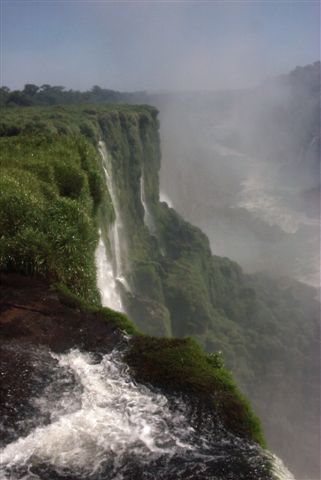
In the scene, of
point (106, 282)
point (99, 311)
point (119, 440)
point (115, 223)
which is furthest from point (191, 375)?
point (115, 223)

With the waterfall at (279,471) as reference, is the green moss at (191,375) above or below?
above

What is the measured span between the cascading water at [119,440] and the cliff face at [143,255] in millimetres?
1881

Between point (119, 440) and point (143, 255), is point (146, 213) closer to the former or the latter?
point (143, 255)

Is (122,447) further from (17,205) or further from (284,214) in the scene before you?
(284,214)

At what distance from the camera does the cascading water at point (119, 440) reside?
305 inches

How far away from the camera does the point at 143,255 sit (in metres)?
51.5

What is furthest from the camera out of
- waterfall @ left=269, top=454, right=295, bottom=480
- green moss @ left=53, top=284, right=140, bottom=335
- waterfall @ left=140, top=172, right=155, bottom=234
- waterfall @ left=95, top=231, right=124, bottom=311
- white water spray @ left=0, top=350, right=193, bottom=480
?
waterfall @ left=140, top=172, right=155, bottom=234

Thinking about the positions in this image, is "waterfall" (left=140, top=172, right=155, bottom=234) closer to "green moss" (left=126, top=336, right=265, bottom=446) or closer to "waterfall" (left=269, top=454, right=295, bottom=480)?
"green moss" (left=126, top=336, right=265, bottom=446)

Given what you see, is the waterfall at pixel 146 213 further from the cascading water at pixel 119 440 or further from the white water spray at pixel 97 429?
the cascading water at pixel 119 440

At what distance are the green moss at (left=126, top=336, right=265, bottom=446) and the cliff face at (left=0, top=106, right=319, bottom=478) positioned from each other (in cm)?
43

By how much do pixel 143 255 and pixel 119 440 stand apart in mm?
43093

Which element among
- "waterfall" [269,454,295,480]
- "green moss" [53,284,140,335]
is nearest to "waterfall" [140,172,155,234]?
"green moss" [53,284,140,335]

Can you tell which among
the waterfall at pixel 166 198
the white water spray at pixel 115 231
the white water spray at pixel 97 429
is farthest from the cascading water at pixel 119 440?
the waterfall at pixel 166 198

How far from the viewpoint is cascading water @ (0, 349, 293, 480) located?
7750 millimetres
